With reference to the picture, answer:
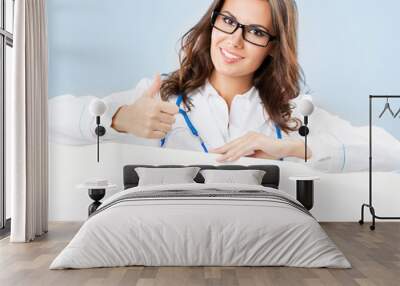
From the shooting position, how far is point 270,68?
725 centimetres

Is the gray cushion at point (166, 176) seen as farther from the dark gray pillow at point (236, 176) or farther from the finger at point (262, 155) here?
the finger at point (262, 155)

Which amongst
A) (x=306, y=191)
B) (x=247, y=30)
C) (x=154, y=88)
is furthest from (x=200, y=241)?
(x=247, y=30)

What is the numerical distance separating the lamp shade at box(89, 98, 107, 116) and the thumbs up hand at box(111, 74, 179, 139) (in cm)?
25

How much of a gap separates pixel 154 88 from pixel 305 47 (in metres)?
1.98

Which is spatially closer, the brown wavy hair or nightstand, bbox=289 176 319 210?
nightstand, bbox=289 176 319 210

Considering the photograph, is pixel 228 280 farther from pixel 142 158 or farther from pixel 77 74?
pixel 77 74

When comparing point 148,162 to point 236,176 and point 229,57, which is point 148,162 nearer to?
point 236,176

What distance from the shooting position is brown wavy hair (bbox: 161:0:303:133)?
724 centimetres

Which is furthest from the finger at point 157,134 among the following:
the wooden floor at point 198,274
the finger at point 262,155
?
the wooden floor at point 198,274

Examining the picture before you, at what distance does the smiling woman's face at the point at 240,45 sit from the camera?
7.13m

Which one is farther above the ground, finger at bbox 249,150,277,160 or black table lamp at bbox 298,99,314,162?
black table lamp at bbox 298,99,314,162

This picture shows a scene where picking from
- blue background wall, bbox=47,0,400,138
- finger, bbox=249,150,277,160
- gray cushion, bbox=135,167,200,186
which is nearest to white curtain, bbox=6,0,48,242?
blue background wall, bbox=47,0,400,138

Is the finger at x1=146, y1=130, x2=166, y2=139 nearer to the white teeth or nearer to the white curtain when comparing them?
the white teeth

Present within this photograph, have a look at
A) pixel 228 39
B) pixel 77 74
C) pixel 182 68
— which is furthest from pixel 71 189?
pixel 228 39
